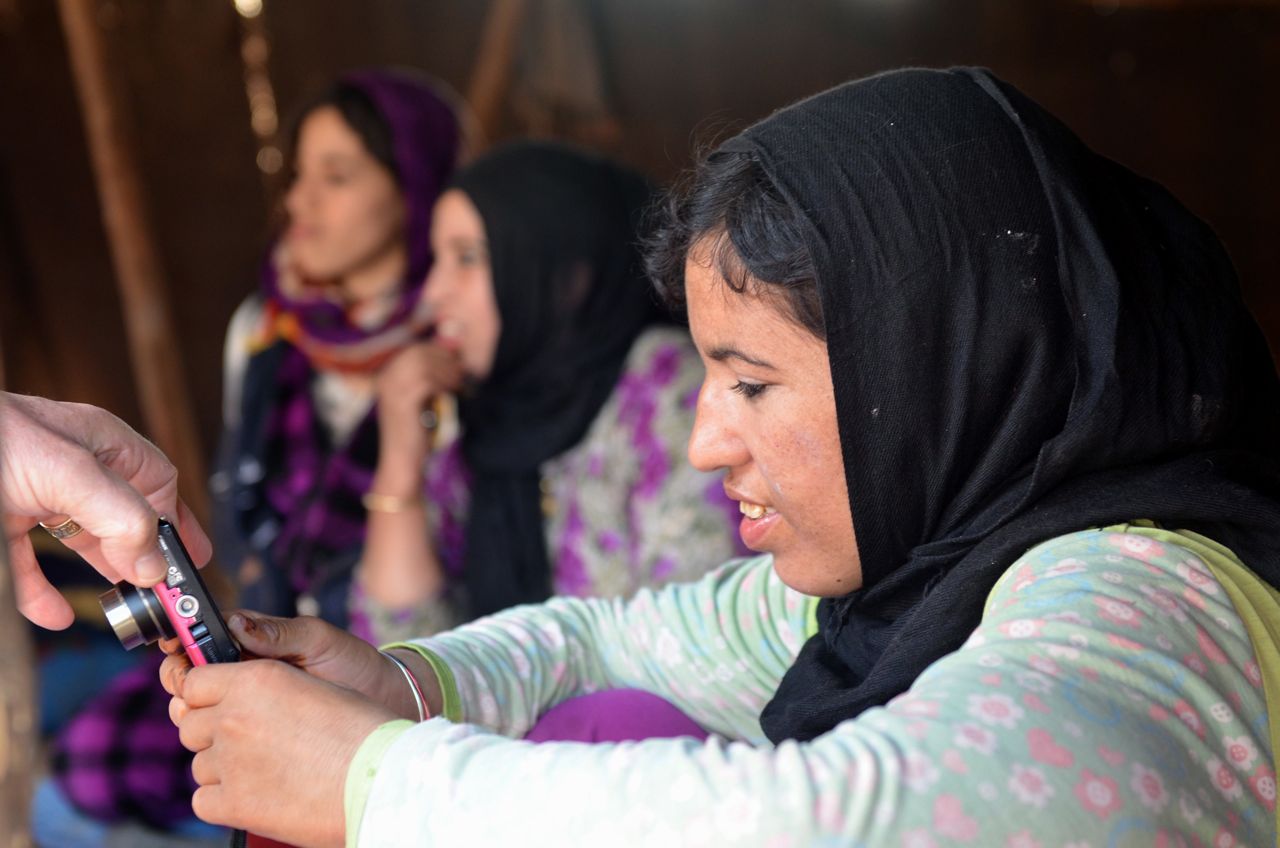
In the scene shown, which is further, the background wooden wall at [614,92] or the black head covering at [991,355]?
the background wooden wall at [614,92]

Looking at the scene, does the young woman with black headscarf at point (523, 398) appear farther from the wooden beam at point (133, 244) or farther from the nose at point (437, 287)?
the wooden beam at point (133, 244)

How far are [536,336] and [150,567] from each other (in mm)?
1532

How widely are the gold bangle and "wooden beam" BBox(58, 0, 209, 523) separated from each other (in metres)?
1.77

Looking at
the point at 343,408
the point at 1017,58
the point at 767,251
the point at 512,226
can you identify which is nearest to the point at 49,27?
the point at 343,408

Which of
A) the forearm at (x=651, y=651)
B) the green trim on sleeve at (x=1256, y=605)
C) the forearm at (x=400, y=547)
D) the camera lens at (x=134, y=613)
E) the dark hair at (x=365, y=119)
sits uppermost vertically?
the dark hair at (x=365, y=119)

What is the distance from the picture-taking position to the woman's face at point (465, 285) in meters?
2.50

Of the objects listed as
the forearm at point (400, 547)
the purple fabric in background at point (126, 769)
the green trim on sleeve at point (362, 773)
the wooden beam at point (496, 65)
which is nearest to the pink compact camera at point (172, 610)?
the green trim on sleeve at point (362, 773)

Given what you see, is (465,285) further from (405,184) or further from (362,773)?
(362,773)

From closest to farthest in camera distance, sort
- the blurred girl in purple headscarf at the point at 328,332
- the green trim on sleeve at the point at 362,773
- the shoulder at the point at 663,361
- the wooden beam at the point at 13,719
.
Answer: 1. the wooden beam at the point at 13,719
2. the green trim on sleeve at the point at 362,773
3. the shoulder at the point at 663,361
4. the blurred girl in purple headscarf at the point at 328,332

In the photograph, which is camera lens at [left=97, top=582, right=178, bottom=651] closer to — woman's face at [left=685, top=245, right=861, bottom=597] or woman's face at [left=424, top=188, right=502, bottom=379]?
woman's face at [left=685, top=245, right=861, bottom=597]

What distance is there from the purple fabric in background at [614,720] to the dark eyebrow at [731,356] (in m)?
0.43

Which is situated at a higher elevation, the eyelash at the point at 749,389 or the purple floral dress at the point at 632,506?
the eyelash at the point at 749,389

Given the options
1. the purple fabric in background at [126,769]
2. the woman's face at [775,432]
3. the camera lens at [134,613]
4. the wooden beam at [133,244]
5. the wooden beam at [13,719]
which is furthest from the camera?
the wooden beam at [133,244]

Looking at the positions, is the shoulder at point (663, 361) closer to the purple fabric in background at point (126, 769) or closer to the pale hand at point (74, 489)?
the purple fabric in background at point (126, 769)
